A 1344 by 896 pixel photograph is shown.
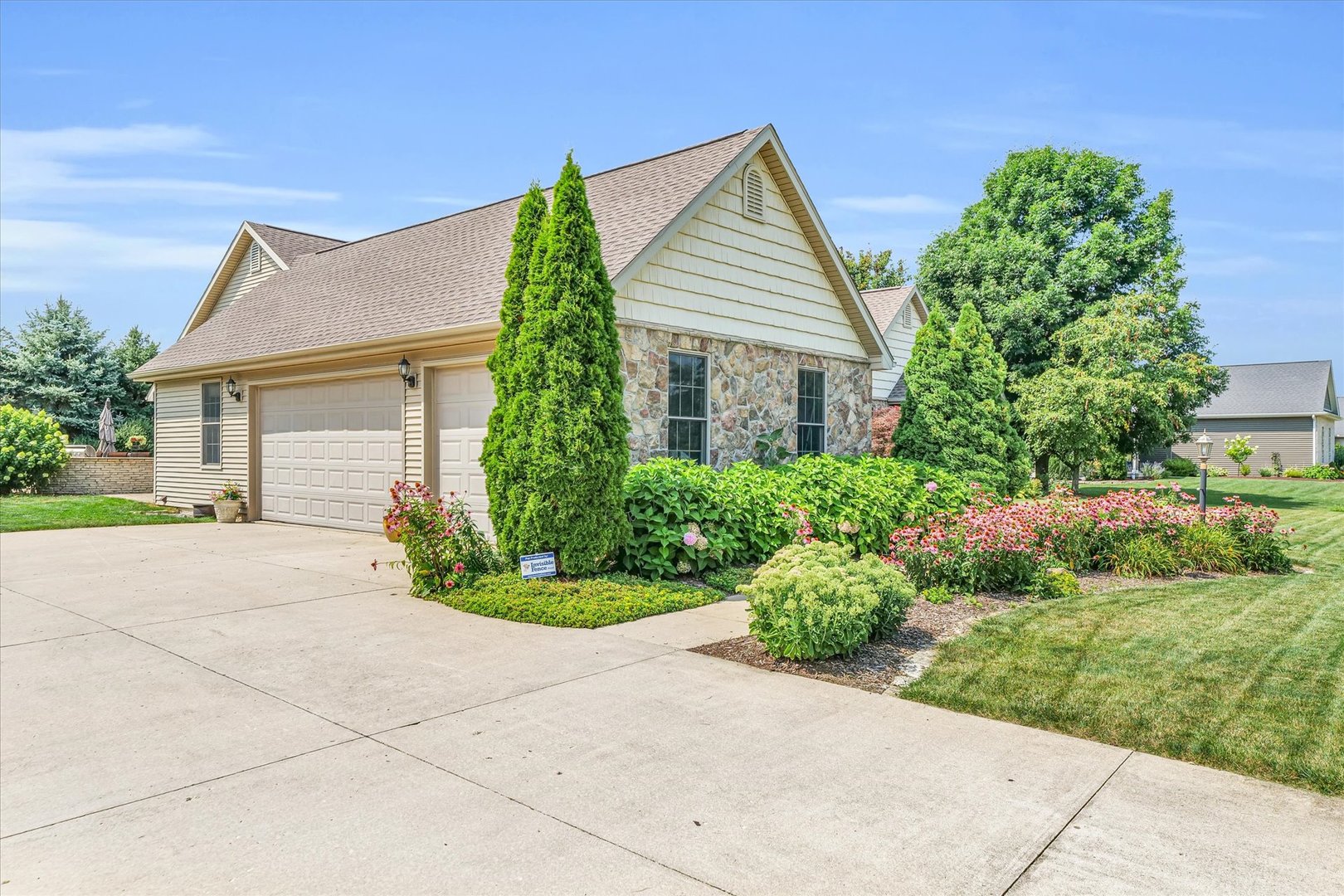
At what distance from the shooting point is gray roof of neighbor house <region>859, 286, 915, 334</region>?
71.7ft

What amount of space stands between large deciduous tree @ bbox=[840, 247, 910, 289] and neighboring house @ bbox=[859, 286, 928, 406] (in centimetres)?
1403

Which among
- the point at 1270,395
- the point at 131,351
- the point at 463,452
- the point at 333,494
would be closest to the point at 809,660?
the point at 463,452

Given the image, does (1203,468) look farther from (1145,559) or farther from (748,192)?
(748,192)

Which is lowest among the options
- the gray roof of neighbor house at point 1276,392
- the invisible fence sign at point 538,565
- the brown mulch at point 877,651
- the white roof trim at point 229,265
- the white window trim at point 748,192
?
the brown mulch at point 877,651

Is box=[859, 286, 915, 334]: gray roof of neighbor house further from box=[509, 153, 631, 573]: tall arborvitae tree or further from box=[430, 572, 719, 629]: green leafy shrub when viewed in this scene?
box=[430, 572, 719, 629]: green leafy shrub

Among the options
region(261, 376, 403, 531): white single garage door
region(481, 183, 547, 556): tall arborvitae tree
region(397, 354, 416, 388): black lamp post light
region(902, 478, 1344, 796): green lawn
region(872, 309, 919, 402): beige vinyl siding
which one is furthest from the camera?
region(872, 309, 919, 402): beige vinyl siding

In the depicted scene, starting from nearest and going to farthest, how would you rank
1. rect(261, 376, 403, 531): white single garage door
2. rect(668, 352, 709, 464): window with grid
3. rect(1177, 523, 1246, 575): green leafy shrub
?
rect(1177, 523, 1246, 575): green leafy shrub → rect(668, 352, 709, 464): window with grid → rect(261, 376, 403, 531): white single garage door

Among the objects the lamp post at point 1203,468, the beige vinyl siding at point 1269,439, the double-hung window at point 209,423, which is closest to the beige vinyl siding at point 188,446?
the double-hung window at point 209,423

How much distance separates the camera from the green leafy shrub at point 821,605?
17.0 feet

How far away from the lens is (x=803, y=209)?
476 inches

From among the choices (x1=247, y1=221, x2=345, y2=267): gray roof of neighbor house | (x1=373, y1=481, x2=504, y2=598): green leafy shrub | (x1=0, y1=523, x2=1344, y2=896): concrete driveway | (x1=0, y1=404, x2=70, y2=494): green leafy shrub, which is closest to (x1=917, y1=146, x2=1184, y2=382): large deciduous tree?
(x1=373, y1=481, x2=504, y2=598): green leafy shrub

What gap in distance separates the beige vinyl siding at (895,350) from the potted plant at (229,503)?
1516 centimetres

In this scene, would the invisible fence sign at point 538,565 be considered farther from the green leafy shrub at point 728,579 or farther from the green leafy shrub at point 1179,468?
the green leafy shrub at point 1179,468

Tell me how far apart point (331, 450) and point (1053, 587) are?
1084cm
